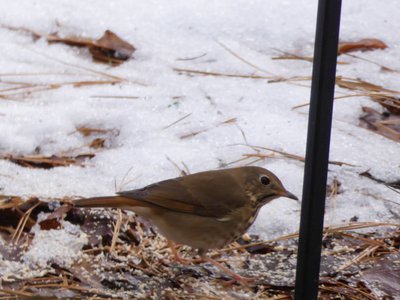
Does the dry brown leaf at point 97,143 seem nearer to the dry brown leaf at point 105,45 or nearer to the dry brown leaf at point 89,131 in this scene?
the dry brown leaf at point 89,131

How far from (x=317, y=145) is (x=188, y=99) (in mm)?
2432

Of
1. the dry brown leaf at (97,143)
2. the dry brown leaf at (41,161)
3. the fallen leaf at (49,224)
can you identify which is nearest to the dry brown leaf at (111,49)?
the dry brown leaf at (97,143)

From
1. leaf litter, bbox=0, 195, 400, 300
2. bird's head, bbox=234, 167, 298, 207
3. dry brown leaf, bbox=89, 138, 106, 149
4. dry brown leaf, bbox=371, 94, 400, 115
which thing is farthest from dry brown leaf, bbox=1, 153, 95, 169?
dry brown leaf, bbox=371, 94, 400, 115

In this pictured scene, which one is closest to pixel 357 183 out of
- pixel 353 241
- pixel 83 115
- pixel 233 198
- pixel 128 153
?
pixel 353 241

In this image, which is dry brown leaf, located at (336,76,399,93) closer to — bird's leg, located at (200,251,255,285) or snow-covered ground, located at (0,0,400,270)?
snow-covered ground, located at (0,0,400,270)

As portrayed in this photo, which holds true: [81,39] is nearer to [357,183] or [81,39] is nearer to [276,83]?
[276,83]

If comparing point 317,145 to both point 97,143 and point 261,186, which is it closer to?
point 261,186

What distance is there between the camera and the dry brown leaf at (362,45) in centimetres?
573

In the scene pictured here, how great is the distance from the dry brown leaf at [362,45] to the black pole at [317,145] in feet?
9.60

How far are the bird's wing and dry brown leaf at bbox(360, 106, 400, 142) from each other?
1293mm

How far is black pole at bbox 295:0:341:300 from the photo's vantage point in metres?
2.71

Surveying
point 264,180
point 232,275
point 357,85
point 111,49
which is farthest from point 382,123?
point 111,49

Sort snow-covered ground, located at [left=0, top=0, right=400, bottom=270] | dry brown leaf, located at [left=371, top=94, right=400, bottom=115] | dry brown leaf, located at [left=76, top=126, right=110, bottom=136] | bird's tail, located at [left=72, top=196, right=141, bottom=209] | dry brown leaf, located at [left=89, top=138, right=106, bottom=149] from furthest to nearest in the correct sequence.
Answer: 1. dry brown leaf, located at [left=371, top=94, right=400, bottom=115]
2. dry brown leaf, located at [left=76, top=126, right=110, bottom=136]
3. dry brown leaf, located at [left=89, top=138, right=106, bottom=149]
4. snow-covered ground, located at [left=0, top=0, right=400, bottom=270]
5. bird's tail, located at [left=72, top=196, right=141, bottom=209]

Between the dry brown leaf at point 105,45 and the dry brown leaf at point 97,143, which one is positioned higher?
the dry brown leaf at point 105,45
